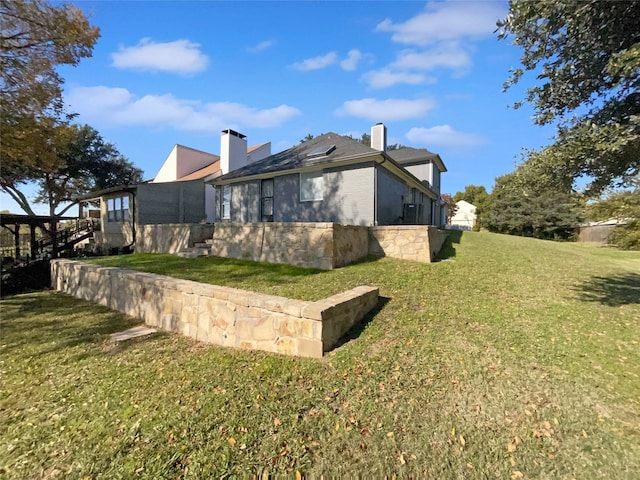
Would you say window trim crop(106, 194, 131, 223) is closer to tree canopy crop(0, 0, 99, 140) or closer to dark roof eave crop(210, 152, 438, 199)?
dark roof eave crop(210, 152, 438, 199)

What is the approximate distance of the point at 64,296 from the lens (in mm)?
8312

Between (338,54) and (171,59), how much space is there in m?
5.21

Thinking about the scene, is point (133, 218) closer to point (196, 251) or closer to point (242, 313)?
point (196, 251)

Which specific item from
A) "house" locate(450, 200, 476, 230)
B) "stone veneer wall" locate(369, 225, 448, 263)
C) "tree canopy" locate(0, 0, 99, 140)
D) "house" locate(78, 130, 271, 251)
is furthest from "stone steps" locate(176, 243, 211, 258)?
"house" locate(450, 200, 476, 230)

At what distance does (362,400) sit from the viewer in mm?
2959

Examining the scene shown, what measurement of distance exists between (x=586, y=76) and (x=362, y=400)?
538cm

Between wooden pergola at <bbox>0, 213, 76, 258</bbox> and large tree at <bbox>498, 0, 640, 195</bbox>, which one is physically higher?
large tree at <bbox>498, 0, 640, 195</bbox>

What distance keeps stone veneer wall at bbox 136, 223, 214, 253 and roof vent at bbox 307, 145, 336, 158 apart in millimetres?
4897

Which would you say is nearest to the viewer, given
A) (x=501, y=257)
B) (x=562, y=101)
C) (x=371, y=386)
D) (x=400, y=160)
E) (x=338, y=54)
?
(x=371, y=386)

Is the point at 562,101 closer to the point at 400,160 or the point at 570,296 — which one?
the point at 570,296

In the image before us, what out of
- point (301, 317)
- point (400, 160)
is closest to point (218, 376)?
point (301, 317)

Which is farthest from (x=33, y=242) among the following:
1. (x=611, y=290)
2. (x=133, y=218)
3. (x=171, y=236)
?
(x=611, y=290)

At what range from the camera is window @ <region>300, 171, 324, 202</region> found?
11.5 metres

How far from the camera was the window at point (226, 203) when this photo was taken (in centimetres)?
1464
